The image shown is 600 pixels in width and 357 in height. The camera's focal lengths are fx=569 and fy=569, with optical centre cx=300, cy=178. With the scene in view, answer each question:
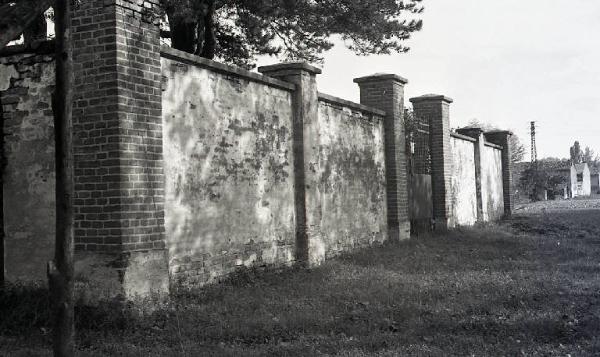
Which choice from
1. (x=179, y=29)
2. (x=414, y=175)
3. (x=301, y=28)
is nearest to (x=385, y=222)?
(x=414, y=175)

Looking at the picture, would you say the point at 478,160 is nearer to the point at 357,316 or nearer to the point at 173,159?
the point at 357,316

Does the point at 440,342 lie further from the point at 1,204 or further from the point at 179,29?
the point at 179,29

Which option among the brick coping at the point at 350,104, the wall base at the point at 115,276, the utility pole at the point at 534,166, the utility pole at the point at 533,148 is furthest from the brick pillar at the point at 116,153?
the utility pole at the point at 533,148

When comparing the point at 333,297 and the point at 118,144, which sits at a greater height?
the point at 118,144

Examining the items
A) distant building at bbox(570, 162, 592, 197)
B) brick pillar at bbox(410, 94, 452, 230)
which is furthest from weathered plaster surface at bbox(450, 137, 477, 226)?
distant building at bbox(570, 162, 592, 197)

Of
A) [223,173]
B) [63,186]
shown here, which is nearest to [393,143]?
[223,173]

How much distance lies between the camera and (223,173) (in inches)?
288

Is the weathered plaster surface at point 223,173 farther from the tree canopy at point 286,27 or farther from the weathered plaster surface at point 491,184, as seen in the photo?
the weathered plaster surface at point 491,184

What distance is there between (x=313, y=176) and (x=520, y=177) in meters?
51.8

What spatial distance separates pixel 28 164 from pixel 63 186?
3.20 metres

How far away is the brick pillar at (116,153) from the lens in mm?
5484

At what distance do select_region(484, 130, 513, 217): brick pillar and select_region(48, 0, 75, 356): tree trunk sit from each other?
20.2m

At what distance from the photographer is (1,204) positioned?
6270 mm

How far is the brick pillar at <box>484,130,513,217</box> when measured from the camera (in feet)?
70.8
